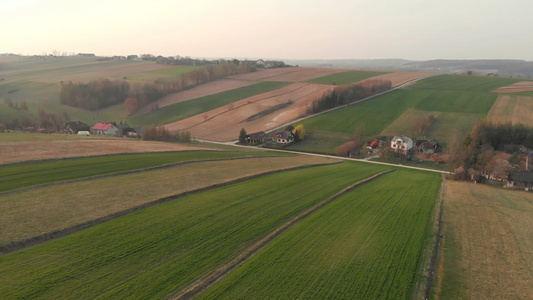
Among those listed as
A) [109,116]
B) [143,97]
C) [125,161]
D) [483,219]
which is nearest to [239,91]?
[143,97]

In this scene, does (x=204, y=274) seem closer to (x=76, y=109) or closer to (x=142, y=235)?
(x=142, y=235)

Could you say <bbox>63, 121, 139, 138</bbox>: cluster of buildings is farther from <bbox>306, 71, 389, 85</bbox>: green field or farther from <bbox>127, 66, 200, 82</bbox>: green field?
<bbox>306, 71, 389, 85</bbox>: green field

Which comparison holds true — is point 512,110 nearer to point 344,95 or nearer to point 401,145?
point 401,145

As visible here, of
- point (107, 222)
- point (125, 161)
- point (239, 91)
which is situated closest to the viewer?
point (107, 222)

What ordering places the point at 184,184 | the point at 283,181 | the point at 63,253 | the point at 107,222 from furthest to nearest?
the point at 283,181 < the point at 184,184 < the point at 107,222 < the point at 63,253

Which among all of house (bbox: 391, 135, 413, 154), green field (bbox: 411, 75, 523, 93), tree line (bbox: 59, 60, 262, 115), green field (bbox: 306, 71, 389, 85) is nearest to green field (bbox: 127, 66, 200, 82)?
tree line (bbox: 59, 60, 262, 115)

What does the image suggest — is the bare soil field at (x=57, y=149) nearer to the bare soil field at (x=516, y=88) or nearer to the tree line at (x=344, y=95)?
the tree line at (x=344, y=95)
